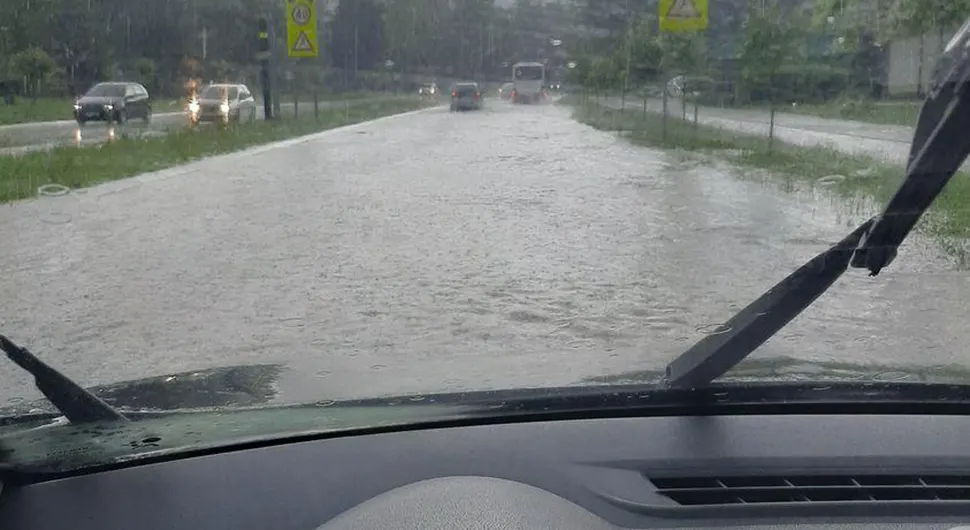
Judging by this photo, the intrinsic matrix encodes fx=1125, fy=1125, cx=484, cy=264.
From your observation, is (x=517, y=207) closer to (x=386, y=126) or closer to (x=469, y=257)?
(x=469, y=257)

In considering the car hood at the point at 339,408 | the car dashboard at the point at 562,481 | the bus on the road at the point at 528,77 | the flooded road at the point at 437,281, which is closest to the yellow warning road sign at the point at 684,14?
the flooded road at the point at 437,281

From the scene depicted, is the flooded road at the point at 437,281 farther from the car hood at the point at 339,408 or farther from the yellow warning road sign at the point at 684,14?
the yellow warning road sign at the point at 684,14

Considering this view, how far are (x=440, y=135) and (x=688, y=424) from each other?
26.9 m

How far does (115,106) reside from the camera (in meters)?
14.2

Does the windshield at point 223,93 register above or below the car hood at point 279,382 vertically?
above

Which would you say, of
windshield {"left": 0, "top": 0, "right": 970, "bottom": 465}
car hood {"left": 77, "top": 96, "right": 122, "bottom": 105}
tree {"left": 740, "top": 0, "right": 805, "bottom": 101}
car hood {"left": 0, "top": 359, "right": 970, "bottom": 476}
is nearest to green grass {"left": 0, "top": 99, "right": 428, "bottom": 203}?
windshield {"left": 0, "top": 0, "right": 970, "bottom": 465}

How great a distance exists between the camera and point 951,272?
7.95 metres

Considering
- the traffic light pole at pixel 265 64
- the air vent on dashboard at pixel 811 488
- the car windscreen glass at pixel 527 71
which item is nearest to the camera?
the air vent on dashboard at pixel 811 488

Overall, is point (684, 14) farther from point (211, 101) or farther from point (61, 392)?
point (211, 101)

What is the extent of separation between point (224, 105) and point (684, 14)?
1538 centimetres

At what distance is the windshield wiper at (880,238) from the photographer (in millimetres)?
2793

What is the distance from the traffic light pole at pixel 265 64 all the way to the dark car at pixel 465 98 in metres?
14.7

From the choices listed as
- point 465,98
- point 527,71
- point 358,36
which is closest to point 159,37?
point 527,71

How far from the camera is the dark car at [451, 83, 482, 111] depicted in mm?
39344
